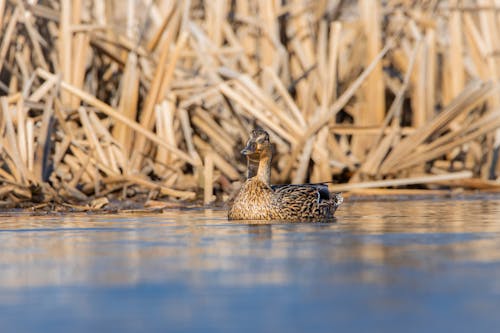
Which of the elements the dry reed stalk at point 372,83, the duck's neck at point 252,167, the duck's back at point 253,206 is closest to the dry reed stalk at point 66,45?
the duck's neck at point 252,167

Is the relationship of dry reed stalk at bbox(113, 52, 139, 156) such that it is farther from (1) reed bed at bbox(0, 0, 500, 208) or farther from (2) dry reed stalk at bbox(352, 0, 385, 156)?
(2) dry reed stalk at bbox(352, 0, 385, 156)

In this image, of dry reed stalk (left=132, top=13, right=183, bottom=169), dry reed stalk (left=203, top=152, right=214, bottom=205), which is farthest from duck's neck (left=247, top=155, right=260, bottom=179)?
dry reed stalk (left=132, top=13, right=183, bottom=169)

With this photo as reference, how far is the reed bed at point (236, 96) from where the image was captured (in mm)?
10430

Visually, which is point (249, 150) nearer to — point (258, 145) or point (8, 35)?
point (258, 145)

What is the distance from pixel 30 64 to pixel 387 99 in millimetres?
3975

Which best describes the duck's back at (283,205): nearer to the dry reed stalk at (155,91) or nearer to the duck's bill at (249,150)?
the duck's bill at (249,150)

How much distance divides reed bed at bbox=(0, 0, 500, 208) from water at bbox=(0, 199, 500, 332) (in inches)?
99.9

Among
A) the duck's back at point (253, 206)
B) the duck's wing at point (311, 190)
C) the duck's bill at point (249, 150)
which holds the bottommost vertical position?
the duck's back at point (253, 206)

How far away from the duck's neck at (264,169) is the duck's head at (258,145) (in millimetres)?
23

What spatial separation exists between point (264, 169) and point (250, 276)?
3944 mm

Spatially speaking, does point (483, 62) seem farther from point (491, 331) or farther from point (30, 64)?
point (491, 331)

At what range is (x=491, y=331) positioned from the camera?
3514 millimetres

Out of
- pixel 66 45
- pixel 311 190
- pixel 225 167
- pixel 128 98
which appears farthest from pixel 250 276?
pixel 66 45

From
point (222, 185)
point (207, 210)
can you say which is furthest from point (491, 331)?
point (222, 185)
